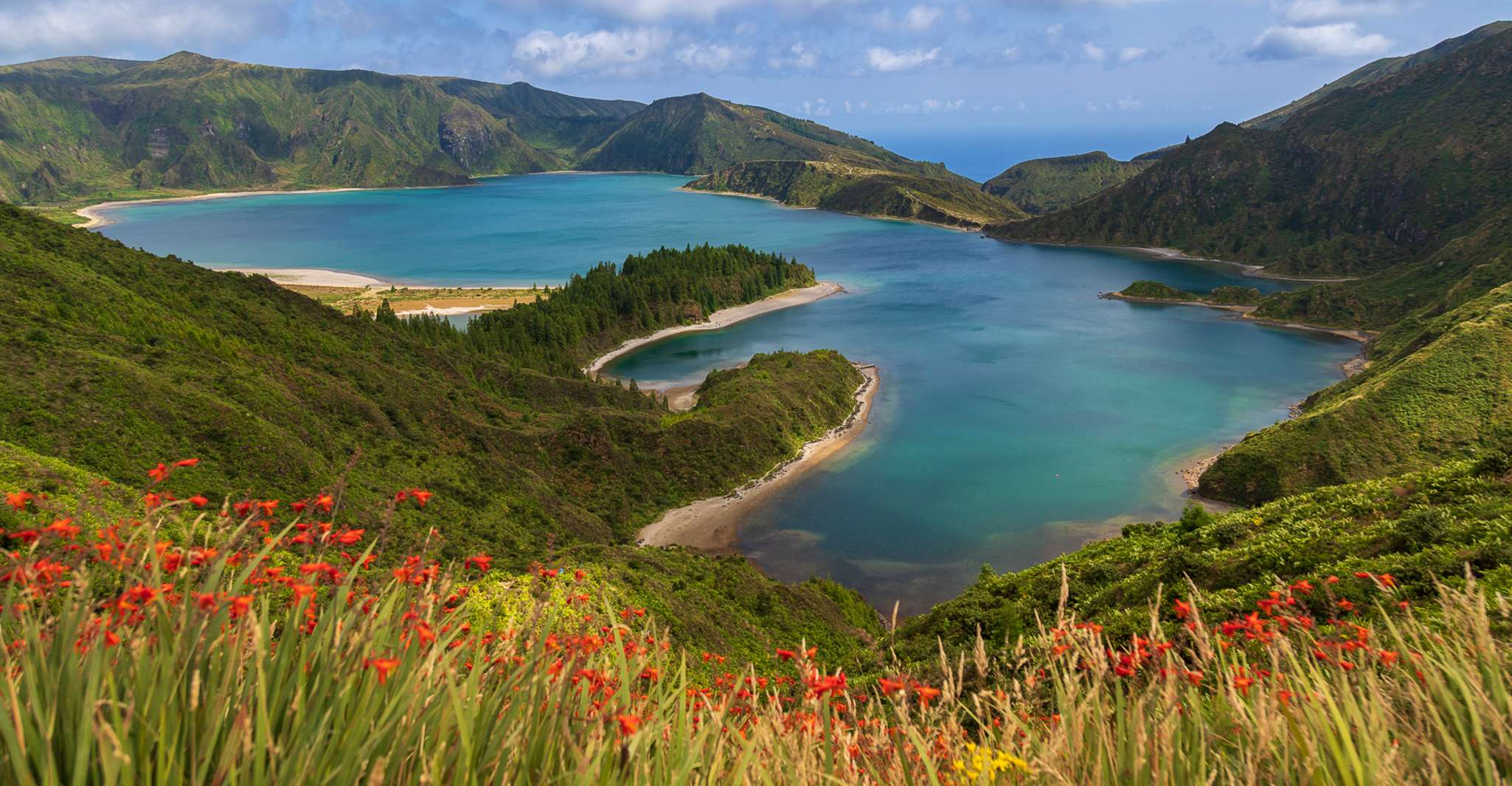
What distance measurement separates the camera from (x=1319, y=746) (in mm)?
3768

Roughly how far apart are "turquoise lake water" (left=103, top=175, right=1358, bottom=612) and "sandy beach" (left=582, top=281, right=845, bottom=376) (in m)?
2.15

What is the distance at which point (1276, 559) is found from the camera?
2056 cm

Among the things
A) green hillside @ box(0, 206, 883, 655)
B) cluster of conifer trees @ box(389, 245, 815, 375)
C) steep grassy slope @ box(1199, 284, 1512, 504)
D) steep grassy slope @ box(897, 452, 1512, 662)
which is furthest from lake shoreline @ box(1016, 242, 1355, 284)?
steep grassy slope @ box(897, 452, 1512, 662)

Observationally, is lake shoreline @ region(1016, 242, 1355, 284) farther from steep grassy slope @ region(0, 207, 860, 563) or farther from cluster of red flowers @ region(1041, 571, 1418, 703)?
cluster of red flowers @ region(1041, 571, 1418, 703)

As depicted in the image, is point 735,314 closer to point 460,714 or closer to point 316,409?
point 316,409

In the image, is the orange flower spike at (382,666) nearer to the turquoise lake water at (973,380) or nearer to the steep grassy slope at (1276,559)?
the steep grassy slope at (1276,559)

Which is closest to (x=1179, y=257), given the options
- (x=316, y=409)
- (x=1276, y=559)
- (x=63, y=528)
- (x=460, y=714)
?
(x=1276, y=559)

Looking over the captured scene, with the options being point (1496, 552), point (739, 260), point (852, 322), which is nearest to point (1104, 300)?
point (852, 322)

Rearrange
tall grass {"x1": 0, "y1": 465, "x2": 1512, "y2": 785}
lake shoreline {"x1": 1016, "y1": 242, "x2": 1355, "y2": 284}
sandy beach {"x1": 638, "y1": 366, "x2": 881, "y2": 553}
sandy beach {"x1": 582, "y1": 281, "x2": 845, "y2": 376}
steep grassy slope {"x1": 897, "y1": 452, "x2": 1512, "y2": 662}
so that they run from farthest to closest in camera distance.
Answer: lake shoreline {"x1": 1016, "y1": 242, "x2": 1355, "y2": 284}, sandy beach {"x1": 582, "y1": 281, "x2": 845, "y2": 376}, sandy beach {"x1": 638, "y1": 366, "x2": 881, "y2": 553}, steep grassy slope {"x1": 897, "y1": 452, "x2": 1512, "y2": 662}, tall grass {"x1": 0, "y1": 465, "x2": 1512, "y2": 785}

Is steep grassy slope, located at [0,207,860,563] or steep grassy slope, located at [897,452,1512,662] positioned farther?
steep grassy slope, located at [0,207,860,563]

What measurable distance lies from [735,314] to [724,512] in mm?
62893

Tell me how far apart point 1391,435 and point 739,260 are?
8461cm

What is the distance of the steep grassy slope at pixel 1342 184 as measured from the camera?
418ft

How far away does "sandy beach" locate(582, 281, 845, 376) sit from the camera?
85.8 meters
